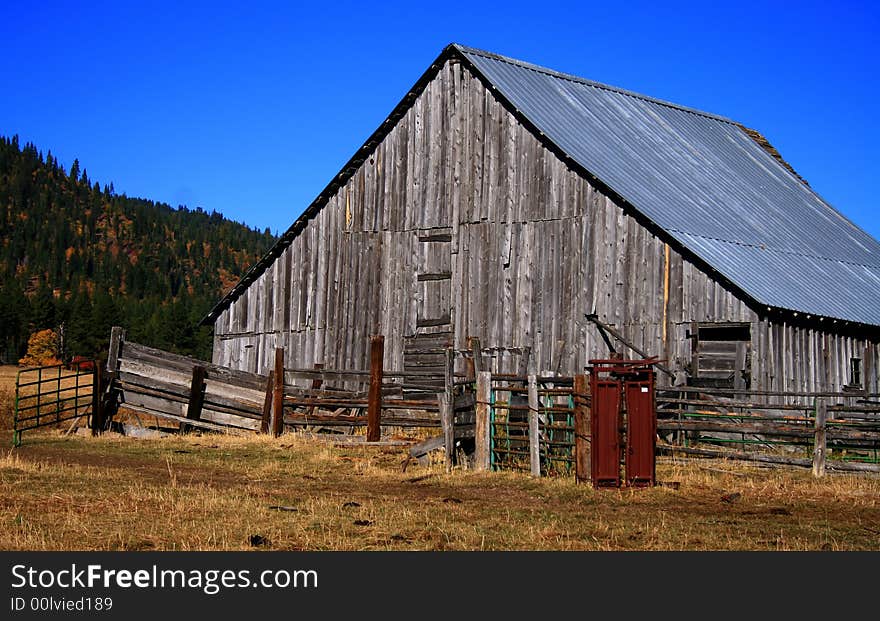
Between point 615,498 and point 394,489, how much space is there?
3279 mm

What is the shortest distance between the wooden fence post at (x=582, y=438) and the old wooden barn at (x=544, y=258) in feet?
29.1

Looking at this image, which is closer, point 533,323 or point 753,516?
point 753,516

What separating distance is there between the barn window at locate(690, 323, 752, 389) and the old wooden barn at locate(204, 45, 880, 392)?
0.10 ft

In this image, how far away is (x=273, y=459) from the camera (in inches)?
852

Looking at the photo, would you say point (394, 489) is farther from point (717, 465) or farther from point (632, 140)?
point (632, 140)

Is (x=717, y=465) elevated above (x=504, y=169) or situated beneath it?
situated beneath

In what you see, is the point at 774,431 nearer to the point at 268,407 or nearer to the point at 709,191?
the point at 268,407

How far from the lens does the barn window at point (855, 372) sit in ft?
100

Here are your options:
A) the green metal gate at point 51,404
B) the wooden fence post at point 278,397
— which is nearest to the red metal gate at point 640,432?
the green metal gate at point 51,404

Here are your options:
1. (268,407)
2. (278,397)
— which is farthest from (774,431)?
(268,407)

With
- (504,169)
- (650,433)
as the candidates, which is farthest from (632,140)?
(650,433)

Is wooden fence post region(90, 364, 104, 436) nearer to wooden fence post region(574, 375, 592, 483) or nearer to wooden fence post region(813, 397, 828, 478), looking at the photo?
wooden fence post region(574, 375, 592, 483)

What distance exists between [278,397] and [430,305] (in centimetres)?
588

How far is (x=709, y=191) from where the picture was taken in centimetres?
3331
